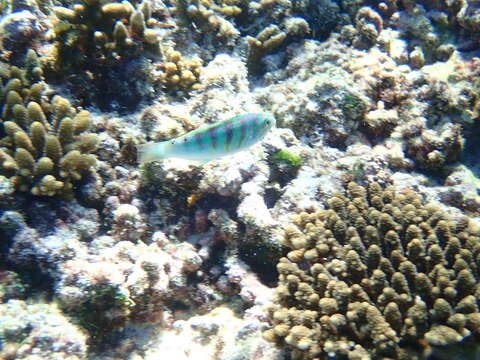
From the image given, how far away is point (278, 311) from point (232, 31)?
4616 millimetres

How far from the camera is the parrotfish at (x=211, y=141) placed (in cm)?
299

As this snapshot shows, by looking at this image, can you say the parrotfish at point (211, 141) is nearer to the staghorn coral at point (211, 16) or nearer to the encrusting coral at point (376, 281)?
the encrusting coral at point (376, 281)

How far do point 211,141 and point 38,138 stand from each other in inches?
78.3

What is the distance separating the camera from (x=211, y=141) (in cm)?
301

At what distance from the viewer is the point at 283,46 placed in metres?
6.37

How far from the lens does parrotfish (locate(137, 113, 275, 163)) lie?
2.99 m

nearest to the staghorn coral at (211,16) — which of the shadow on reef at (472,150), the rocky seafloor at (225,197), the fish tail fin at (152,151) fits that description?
the rocky seafloor at (225,197)

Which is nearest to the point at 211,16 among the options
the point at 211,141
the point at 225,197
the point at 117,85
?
the point at 117,85

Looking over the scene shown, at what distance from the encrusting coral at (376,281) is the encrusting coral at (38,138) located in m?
2.41

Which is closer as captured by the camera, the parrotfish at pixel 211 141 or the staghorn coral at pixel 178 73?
the parrotfish at pixel 211 141

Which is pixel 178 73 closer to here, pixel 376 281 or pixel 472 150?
pixel 376 281

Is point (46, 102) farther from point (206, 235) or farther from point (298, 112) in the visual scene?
point (298, 112)

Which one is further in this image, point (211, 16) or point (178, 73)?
point (211, 16)

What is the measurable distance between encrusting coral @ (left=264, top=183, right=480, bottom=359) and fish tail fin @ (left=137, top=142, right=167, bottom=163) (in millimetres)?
1525
